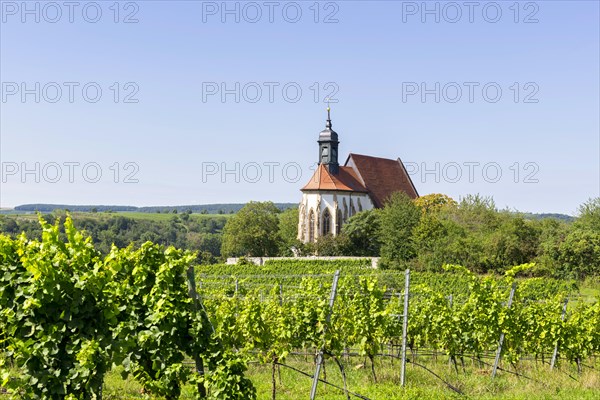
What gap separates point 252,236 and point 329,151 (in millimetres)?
11589

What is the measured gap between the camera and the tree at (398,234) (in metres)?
46.2

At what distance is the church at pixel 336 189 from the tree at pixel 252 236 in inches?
129

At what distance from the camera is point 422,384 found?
37.2 feet

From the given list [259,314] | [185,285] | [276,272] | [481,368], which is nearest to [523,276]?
[276,272]

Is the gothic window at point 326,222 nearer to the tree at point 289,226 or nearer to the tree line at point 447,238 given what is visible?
the tree line at point 447,238

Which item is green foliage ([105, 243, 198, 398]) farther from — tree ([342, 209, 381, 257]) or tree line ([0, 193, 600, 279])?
tree ([342, 209, 381, 257])

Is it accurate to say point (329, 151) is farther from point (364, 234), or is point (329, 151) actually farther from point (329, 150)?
point (364, 234)

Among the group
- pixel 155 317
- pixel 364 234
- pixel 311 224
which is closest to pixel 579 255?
pixel 364 234

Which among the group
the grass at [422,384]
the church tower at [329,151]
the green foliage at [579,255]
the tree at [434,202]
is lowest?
the grass at [422,384]

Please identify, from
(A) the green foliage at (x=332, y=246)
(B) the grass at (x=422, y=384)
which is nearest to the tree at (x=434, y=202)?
(A) the green foliage at (x=332, y=246)

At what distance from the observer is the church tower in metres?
63.7

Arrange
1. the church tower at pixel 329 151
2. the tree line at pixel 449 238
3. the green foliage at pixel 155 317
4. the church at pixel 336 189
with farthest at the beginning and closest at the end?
1. the church tower at pixel 329 151
2. the church at pixel 336 189
3. the tree line at pixel 449 238
4. the green foliage at pixel 155 317

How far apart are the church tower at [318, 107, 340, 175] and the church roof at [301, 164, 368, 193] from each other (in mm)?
626

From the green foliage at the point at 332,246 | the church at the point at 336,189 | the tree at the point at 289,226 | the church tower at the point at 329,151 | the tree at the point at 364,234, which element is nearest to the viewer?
the green foliage at the point at 332,246
